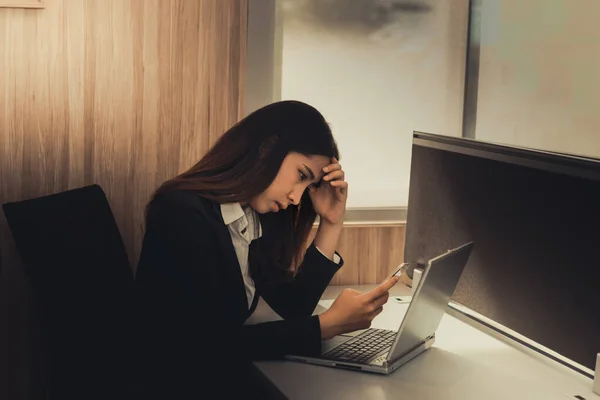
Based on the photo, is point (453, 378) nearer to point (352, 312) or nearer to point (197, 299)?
point (352, 312)

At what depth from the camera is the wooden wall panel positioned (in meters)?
2.52

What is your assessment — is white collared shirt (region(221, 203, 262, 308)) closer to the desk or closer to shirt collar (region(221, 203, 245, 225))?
shirt collar (region(221, 203, 245, 225))

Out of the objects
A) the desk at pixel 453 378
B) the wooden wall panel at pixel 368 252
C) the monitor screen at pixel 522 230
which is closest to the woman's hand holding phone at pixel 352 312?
the desk at pixel 453 378

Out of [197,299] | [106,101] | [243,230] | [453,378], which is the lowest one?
[453,378]

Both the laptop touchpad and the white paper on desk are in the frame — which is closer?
the laptop touchpad

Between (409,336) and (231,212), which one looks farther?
(231,212)

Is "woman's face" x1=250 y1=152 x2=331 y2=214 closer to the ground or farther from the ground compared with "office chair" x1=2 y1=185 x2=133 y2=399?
farther from the ground

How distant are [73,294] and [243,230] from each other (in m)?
0.47

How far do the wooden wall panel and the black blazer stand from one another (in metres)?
0.62

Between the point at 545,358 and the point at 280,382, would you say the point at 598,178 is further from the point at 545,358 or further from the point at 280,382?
the point at 280,382

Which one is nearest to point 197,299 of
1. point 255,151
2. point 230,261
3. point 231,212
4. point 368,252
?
point 230,261

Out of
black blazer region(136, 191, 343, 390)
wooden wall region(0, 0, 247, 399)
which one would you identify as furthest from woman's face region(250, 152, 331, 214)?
wooden wall region(0, 0, 247, 399)

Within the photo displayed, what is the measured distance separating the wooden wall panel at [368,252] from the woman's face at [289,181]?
582mm

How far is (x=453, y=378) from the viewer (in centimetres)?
172
